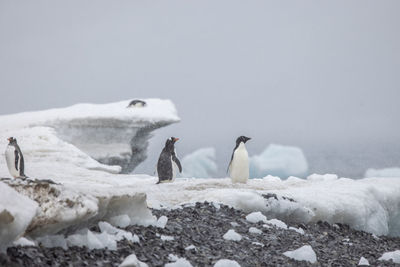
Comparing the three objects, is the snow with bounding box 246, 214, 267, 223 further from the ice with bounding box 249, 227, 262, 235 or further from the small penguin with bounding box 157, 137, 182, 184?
the small penguin with bounding box 157, 137, 182, 184

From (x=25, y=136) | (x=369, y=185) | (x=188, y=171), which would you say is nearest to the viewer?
(x=369, y=185)

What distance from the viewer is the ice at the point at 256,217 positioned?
19.5 ft

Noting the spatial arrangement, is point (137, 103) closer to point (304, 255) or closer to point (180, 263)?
point (304, 255)

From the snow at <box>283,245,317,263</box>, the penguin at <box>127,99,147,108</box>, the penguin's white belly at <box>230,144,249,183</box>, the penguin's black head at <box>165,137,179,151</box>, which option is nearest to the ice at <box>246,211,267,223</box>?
the snow at <box>283,245,317,263</box>

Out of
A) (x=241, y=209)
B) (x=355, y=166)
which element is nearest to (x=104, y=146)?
(x=241, y=209)

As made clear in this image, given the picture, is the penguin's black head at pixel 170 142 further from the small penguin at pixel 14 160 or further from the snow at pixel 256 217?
the snow at pixel 256 217

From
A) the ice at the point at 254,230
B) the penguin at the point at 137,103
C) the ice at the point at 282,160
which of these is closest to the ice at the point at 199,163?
the ice at the point at 282,160

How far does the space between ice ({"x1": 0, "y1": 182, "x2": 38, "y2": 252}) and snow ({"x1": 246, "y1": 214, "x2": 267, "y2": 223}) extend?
3083 mm

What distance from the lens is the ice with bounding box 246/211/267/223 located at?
5932mm

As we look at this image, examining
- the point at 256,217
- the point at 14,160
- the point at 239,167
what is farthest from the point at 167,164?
the point at 256,217

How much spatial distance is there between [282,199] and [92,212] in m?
3.45

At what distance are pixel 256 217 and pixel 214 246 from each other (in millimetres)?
1421

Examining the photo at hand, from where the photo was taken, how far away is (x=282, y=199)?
6.74m

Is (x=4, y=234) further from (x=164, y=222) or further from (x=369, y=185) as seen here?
(x=369, y=185)
